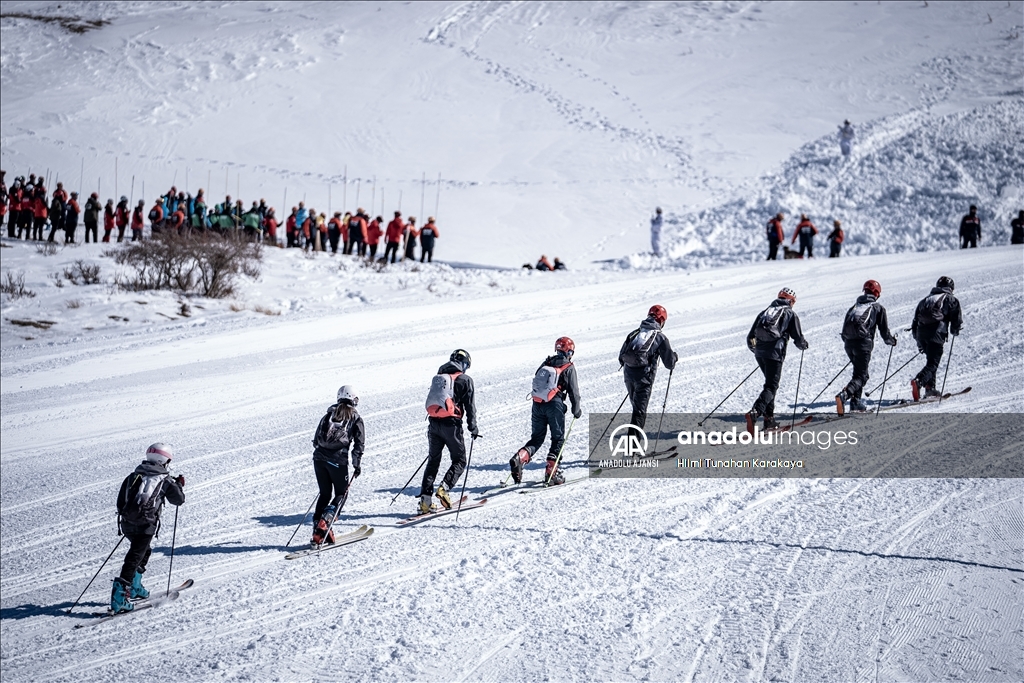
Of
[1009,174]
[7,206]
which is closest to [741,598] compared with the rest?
[1009,174]

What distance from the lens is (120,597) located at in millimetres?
7723

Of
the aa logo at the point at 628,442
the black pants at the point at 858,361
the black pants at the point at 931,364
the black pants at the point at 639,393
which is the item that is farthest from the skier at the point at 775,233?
the black pants at the point at 639,393

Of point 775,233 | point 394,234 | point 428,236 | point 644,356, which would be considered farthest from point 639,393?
point 394,234

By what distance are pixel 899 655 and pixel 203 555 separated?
6.26m

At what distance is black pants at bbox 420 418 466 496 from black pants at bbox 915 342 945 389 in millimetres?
6504

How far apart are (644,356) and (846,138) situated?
2453 cm

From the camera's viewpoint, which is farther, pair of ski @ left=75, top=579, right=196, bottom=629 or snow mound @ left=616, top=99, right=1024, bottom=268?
snow mound @ left=616, top=99, right=1024, bottom=268

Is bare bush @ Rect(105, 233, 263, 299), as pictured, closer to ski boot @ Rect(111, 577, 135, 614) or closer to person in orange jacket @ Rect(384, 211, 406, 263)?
person in orange jacket @ Rect(384, 211, 406, 263)

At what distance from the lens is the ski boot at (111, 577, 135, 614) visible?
7719 mm

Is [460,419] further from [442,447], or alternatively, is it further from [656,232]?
[656,232]

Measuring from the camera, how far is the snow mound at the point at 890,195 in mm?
25797

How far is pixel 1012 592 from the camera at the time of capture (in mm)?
6574

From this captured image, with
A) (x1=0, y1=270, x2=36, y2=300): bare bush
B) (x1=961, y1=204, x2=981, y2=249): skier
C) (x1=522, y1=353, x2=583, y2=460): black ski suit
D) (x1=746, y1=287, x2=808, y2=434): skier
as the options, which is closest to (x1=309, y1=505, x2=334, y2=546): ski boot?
(x1=522, y1=353, x2=583, y2=460): black ski suit

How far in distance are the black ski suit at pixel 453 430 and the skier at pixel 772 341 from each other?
384cm
